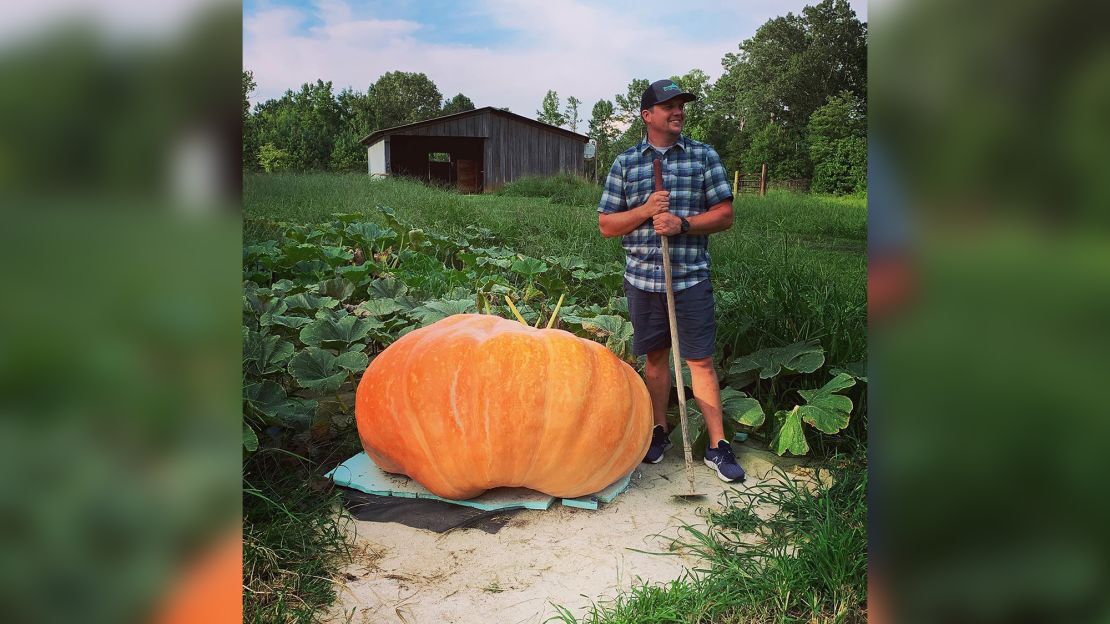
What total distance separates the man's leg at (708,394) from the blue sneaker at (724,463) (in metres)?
0.05

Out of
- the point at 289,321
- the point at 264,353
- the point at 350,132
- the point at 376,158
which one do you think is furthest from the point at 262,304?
the point at 376,158

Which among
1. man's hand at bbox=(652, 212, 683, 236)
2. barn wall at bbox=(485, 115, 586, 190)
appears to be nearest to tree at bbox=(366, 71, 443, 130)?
barn wall at bbox=(485, 115, 586, 190)

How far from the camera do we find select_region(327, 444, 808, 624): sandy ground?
1765 millimetres

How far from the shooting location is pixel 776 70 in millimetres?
4914

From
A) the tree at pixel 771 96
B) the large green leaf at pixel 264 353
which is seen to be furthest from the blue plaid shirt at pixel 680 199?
the tree at pixel 771 96

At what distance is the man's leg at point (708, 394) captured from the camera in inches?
102

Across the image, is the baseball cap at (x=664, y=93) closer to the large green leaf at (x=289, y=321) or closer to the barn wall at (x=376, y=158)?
the large green leaf at (x=289, y=321)

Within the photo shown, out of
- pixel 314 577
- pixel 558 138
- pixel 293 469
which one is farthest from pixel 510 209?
pixel 314 577

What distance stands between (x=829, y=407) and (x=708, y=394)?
0.41m

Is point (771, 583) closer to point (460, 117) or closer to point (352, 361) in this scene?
point (352, 361)

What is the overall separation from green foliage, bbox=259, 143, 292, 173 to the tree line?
0.01 m

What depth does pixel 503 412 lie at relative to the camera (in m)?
2.18
